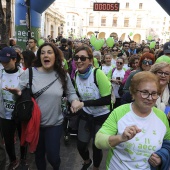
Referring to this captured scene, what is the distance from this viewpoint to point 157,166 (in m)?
1.66

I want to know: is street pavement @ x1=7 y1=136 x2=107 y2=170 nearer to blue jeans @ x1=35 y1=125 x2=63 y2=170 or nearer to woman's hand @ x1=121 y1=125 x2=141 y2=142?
blue jeans @ x1=35 y1=125 x2=63 y2=170

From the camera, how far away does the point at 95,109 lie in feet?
9.32

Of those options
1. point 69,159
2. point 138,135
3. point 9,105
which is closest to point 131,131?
point 138,135

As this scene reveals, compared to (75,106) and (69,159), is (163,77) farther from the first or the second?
(69,159)

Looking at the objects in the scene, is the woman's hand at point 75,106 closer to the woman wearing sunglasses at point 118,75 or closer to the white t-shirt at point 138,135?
the white t-shirt at point 138,135

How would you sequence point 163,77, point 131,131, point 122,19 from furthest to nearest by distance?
1. point 122,19
2. point 163,77
3. point 131,131

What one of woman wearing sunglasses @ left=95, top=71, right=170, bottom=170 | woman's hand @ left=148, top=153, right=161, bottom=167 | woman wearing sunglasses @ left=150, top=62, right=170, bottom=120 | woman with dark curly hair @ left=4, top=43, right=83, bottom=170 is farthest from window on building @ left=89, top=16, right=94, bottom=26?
woman's hand @ left=148, top=153, right=161, bottom=167

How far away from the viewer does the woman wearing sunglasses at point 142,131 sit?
1.63 metres

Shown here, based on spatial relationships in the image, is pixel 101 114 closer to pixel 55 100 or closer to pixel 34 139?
pixel 55 100

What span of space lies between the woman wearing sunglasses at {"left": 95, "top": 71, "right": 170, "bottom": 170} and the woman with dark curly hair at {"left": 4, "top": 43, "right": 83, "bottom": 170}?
0.83 metres

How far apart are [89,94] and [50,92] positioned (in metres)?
0.51

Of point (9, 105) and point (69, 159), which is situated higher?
point (9, 105)

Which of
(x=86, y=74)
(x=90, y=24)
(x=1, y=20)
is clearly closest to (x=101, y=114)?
(x=86, y=74)

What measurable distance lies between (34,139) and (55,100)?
496mm
